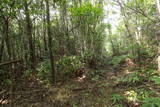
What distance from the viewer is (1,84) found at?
6188mm

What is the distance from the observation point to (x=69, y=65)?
342 inches

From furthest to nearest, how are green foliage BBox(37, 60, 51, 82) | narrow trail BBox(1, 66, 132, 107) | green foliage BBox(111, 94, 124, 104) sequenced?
green foliage BBox(37, 60, 51, 82)
narrow trail BBox(1, 66, 132, 107)
green foliage BBox(111, 94, 124, 104)

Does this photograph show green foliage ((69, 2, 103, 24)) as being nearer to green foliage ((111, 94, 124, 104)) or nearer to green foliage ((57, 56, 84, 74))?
green foliage ((57, 56, 84, 74))

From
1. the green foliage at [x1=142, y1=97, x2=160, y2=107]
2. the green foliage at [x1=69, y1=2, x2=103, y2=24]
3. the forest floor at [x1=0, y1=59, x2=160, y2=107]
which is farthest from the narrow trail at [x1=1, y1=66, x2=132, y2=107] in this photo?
the green foliage at [x1=69, y1=2, x2=103, y2=24]

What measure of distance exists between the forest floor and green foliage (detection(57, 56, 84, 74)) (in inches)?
23.7

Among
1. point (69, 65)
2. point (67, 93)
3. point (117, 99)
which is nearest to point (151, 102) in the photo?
point (117, 99)

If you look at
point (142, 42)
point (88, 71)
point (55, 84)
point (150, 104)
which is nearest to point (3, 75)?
point (55, 84)

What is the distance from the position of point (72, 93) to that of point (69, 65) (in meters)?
2.51

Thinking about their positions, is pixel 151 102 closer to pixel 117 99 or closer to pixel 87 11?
pixel 117 99

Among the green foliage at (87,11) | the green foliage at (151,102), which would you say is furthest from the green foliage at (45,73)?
the green foliage at (151,102)

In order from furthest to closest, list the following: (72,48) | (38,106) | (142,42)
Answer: (72,48), (142,42), (38,106)

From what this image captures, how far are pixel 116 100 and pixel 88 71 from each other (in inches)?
129

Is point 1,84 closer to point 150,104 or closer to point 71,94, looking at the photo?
point 71,94

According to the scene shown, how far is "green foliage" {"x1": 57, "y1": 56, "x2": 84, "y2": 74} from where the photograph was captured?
27.6 ft
